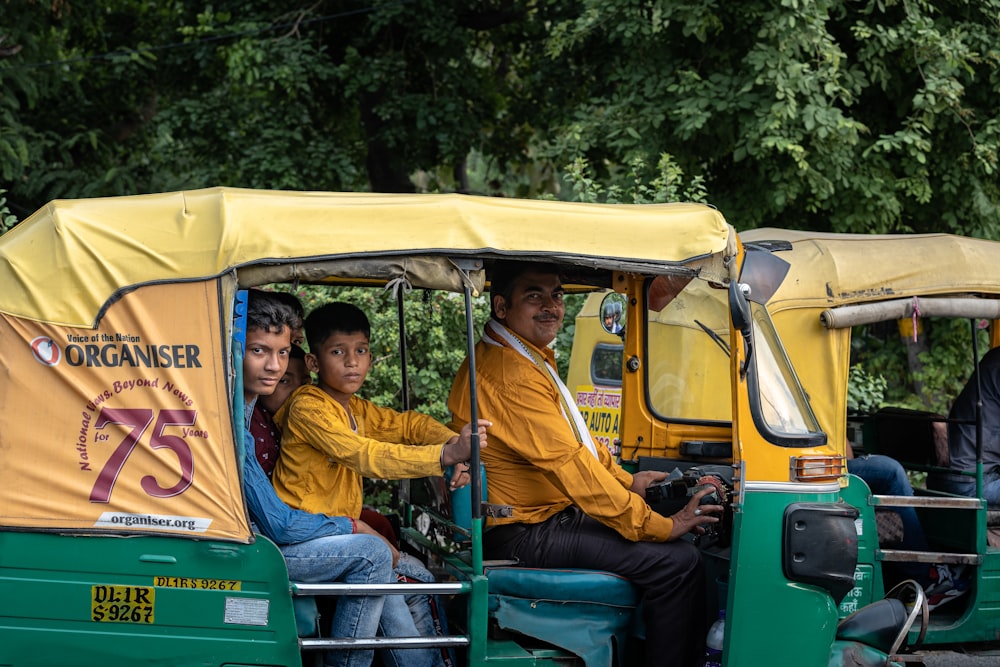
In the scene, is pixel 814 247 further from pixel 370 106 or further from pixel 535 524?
pixel 370 106

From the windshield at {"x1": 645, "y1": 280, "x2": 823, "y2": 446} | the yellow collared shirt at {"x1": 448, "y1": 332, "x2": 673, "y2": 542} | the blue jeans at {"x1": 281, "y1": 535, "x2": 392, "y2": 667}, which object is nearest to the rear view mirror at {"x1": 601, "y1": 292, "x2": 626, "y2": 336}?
the windshield at {"x1": 645, "y1": 280, "x2": 823, "y2": 446}

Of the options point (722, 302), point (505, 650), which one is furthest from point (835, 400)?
point (505, 650)

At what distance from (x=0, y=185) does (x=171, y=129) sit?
1.93 meters

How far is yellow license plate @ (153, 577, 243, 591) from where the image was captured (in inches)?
149

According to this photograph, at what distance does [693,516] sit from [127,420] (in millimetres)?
2315

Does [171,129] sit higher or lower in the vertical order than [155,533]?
higher

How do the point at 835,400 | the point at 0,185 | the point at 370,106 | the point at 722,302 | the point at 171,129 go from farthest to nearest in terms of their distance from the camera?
the point at 370,106
the point at 171,129
the point at 0,185
the point at 722,302
the point at 835,400

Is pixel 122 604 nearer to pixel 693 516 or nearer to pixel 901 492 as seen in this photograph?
pixel 693 516

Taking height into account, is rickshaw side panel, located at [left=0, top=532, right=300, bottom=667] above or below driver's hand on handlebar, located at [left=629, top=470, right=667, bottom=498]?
below

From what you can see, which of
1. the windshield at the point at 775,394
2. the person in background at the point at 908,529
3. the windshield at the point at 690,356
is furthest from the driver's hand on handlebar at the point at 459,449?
the person in background at the point at 908,529

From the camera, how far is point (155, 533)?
3.78m

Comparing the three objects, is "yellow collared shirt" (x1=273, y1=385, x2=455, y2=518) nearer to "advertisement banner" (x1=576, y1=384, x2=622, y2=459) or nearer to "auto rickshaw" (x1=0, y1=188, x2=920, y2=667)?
"auto rickshaw" (x1=0, y1=188, x2=920, y2=667)

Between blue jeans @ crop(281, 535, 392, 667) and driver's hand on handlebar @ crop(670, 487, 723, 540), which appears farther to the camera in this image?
driver's hand on handlebar @ crop(670, 487, 723, 540)

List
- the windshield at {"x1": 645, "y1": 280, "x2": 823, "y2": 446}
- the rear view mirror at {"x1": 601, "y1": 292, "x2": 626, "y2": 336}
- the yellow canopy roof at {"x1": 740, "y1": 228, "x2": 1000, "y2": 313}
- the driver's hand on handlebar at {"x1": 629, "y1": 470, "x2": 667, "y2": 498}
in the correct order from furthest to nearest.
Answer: the rear view mirror at {"x1": 601, "y1": 292, "x2": 626, "y2": 336}
the yellow canopy roof at {"x1": 740, "y1": 228, "x2": 1000, "y2": 313}
the windshield at {"x1": 645, "y1": 280, "x2": 823, "y2": 446}
the driver's hand on handlebar at {"x1": 629, "y1": 470, "x2": 667, "y2": 498}
